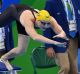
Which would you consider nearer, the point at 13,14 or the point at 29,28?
the point at 29,28

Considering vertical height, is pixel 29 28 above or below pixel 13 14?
below

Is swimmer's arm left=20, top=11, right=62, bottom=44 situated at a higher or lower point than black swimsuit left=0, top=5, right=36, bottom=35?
lower

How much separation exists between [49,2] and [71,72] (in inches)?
34.8

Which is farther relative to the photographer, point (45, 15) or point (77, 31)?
point (77, 31)

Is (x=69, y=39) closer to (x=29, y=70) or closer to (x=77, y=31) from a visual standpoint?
(x=77, y=31)

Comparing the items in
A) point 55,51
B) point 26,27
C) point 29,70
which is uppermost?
point 26,27

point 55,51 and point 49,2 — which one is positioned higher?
point 49,2

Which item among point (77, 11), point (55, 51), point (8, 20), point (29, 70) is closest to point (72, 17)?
point (77, 11)

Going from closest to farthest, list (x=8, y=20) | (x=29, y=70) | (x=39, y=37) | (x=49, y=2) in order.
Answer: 1. (x=39, y=37)
2. (x=8, y=20)
3. (x=49, y=2)
4. (x=29, y=70)

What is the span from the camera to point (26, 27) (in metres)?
4.14

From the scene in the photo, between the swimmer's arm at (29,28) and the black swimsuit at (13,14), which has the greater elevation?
the black swimsuit at (13,14)

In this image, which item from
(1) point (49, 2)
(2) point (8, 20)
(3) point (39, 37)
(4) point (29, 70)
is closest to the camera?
(3) point (39, 37)

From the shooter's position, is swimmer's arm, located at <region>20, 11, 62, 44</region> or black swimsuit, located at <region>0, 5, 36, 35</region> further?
black swimsuit, located at <region>0, 5, 36, 35</region>

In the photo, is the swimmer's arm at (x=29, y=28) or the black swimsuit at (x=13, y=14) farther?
the black swimsuit at (x=13, y=14)
